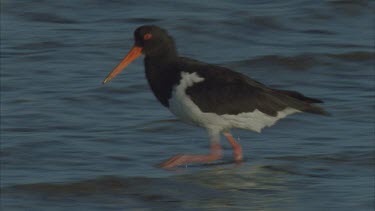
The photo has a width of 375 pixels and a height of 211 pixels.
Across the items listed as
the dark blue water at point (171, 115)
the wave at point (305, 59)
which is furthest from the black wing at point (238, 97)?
the wave at point (305, 59)

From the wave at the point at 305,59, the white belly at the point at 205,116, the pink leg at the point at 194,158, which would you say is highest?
the white belly at the point at 205,116

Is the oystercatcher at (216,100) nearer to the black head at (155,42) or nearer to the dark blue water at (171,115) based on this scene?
the black head at (155,42)

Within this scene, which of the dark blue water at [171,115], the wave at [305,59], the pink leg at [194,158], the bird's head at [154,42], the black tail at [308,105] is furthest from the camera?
the wave at [305,59]

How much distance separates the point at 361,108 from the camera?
10.7 meters

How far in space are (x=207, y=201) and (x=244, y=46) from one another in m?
5.35

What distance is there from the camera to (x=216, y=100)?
9.21 meters

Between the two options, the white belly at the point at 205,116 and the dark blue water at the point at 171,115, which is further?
the white belly at the point at 205,116

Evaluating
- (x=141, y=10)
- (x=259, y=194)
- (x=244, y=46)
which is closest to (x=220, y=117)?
(x=259, y=194)

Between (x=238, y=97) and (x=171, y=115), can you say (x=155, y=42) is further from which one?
(x=171, y=115)

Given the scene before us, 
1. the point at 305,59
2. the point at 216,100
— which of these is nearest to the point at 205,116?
the point at 216,100

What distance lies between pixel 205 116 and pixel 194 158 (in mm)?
348

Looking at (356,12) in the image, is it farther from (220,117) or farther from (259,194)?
(259,194)

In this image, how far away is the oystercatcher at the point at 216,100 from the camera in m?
9.12

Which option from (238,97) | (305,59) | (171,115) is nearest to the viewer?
(238,97)
